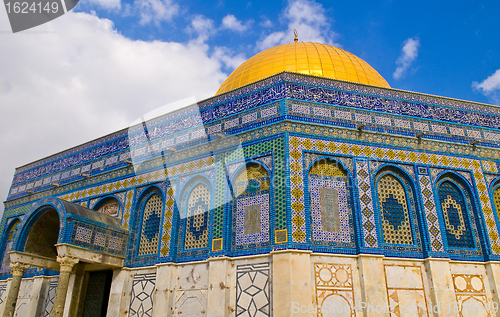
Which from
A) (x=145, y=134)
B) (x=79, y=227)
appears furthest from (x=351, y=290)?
(x=145, y=134)

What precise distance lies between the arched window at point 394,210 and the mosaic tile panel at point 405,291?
31.6 inches

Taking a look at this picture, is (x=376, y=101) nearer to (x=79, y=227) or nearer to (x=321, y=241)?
(x=321, y=241)

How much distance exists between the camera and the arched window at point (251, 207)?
31.9 feet

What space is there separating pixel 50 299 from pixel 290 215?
9803 millimetres

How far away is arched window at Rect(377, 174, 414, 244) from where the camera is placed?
10047mm

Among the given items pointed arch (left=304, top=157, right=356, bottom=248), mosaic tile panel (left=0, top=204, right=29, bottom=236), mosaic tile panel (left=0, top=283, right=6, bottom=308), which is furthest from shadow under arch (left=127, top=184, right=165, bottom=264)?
mosaic tile panel (left=0, top=204, right=29, bottom=236)

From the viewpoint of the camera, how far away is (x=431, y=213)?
10.4 m

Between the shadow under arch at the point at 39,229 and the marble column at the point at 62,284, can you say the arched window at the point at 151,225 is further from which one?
the shadow under arch at the point at 39,229

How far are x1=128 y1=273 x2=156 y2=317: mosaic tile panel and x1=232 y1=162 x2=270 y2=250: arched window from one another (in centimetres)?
312

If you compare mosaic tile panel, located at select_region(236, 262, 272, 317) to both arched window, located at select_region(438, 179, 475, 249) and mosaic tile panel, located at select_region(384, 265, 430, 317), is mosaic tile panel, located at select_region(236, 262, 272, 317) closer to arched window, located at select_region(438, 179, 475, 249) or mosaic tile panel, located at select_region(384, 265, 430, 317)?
mosaic tile panel, located at select_region(384, 265, 430, 317)

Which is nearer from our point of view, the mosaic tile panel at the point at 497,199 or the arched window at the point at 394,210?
the arched window at the point at 394,210

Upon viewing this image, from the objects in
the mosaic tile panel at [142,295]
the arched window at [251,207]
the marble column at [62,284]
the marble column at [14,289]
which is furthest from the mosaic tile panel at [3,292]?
the arched window at [251,207]

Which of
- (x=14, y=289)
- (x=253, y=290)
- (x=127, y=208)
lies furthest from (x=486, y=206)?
(x=14, y=289)

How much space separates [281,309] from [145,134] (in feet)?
26.2
